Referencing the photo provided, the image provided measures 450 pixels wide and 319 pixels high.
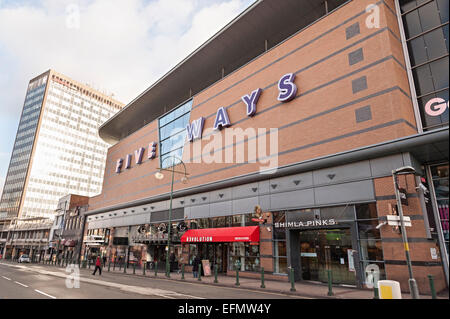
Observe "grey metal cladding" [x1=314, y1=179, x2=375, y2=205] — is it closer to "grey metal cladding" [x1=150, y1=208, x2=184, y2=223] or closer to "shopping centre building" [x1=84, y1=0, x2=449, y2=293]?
"shopping centre building" [x1=84, y1=0, x2=449, y2=293]

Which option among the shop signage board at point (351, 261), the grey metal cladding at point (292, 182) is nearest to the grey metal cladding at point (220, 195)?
the grey metal cladding at point (292, 182)

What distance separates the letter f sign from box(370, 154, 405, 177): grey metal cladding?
17.0 meters

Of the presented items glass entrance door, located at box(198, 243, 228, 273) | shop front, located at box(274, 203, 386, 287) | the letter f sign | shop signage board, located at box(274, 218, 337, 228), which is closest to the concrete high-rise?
the letter f sign

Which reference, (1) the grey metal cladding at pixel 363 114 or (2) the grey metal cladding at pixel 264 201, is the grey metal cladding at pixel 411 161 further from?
(2) the grey metal cladding at pixel 264 201

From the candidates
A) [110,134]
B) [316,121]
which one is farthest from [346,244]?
[110,134]

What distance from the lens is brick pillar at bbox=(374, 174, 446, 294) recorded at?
13.2 meters

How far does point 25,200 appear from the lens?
107 metres

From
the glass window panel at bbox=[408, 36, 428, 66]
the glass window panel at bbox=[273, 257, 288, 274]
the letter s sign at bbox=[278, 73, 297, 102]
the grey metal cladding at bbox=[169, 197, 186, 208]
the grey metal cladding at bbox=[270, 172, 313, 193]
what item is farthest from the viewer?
the grey metal cladding at bbox=[169, 197, 186, 208]

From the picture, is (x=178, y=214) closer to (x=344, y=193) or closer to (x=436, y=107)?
(x=344, y=193)

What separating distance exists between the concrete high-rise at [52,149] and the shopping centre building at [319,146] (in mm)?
102384

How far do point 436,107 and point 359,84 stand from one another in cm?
418

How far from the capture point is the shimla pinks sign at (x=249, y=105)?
21.0 meters

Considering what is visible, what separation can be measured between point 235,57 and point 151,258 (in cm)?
2389

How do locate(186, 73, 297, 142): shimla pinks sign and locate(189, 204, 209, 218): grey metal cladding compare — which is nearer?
locate(186, 73, 297, 142): shimla pinks sign
